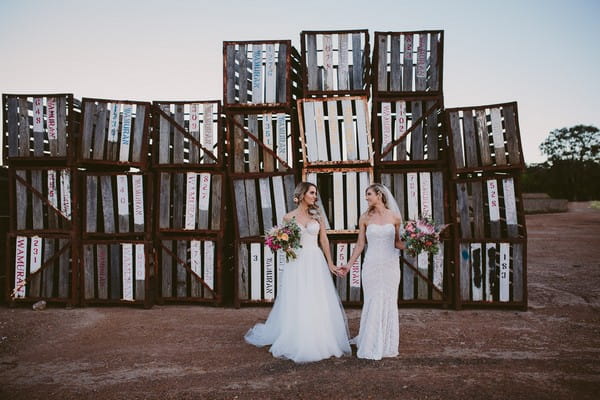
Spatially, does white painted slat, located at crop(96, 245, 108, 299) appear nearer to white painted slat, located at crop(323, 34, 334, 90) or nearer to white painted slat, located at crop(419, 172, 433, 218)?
white painted slat, located at crop(323, 34, 334, 90)

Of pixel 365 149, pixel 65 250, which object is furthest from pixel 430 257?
pixel 65 250

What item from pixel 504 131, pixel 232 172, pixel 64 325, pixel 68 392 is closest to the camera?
pixel 68 392

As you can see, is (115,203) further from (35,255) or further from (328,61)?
(328,61)

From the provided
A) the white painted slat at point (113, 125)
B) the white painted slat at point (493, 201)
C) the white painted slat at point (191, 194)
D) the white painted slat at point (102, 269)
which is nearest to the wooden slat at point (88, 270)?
the white painted slat at point (102, 269)

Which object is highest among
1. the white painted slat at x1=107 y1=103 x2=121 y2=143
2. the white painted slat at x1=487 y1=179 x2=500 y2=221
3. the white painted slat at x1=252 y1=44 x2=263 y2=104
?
the white painted slat at x1=252 y1=44 x2=263 y2=104

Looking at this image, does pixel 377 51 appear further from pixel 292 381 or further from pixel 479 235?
→ pixel 292 381

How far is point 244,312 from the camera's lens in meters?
7.88

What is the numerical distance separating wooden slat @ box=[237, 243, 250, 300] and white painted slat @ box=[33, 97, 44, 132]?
4.87 metres

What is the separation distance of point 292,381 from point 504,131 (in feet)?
20.7

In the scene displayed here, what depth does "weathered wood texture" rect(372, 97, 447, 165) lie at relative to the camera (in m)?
8.05

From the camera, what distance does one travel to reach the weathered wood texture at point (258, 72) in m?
8.29

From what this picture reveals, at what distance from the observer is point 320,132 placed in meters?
8.11

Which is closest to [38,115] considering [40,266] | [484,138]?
[40,266]

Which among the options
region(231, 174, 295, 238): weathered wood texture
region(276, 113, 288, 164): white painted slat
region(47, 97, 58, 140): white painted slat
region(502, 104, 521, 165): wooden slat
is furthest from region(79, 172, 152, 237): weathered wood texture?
region(502, 104, 521, 165): wooden slat
